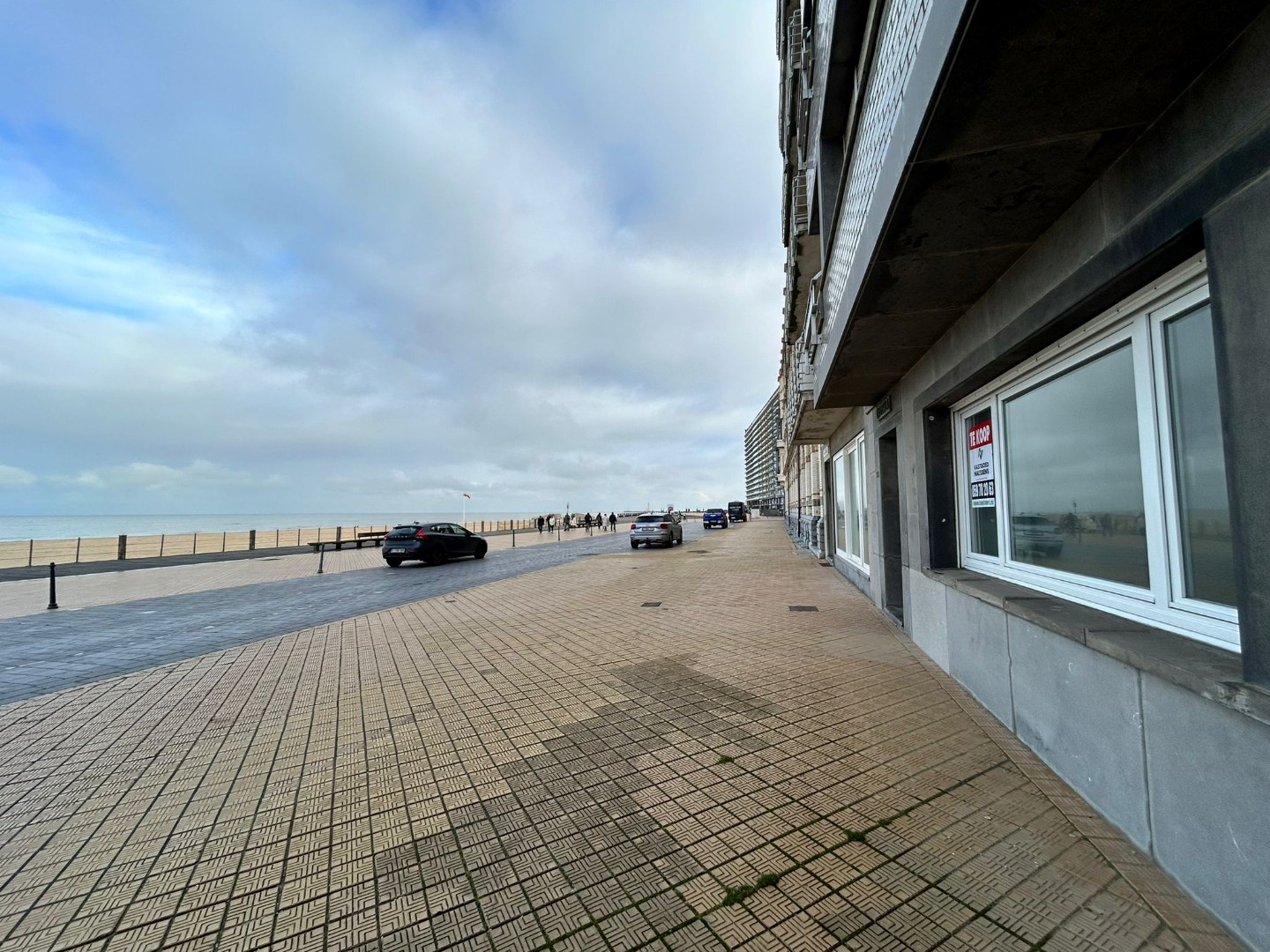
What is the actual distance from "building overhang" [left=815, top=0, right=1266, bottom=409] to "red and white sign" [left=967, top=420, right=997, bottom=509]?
1695 millimetres

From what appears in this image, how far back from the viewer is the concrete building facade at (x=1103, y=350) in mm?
2006

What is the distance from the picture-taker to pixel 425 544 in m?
20.1

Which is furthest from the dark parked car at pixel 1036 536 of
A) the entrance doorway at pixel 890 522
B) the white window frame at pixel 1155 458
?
the entrance doorway at pixel 890 522

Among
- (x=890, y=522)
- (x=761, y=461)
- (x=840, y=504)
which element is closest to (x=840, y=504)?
(x=840, y=504)

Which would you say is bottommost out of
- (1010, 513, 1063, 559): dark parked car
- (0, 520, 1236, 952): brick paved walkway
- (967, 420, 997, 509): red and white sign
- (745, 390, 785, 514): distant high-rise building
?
(0, 520, 1236, 952): brick paved walkway

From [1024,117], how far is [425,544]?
807 inches

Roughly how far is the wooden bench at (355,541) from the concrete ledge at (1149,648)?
2863 cm

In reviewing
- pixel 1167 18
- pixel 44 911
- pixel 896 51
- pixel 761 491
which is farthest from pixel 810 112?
pixel 761 491

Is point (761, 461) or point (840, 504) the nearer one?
point (840, 504)

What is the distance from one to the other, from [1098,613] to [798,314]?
48.6ft

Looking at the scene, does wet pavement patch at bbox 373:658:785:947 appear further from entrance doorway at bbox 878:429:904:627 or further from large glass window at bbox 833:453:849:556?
large glass window at bbox 833:453:849:556

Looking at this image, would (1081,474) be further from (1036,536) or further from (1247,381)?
(1247,381)

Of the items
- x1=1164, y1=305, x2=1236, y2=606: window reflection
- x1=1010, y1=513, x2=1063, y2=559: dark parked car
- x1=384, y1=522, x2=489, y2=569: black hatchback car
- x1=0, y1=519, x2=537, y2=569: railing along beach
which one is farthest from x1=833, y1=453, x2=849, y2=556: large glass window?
x1=0, y1=519, x2=537, y2=569: railing along beach

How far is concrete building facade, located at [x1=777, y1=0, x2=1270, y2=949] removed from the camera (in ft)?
6.58
